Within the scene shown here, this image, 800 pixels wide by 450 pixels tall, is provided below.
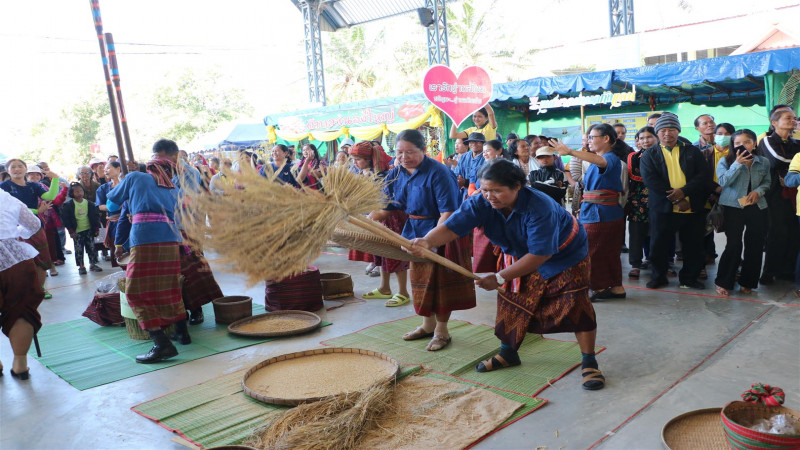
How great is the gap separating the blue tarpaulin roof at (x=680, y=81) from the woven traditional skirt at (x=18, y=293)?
29.0 ft

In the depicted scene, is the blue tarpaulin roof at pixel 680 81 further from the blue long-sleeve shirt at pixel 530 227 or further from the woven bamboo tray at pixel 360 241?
the woven bamboo tray at pixel 360 241

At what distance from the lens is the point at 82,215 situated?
7.57 metres

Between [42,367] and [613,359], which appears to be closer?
[613,359]

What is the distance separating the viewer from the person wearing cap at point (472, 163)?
19.9 feet

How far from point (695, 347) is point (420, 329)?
5.99ft

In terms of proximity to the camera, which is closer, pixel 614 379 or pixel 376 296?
pixel 614 379

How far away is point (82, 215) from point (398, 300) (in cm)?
498

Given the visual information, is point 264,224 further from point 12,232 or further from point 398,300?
point 398,300

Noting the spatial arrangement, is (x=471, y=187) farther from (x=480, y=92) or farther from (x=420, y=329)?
(x=480, y=92)

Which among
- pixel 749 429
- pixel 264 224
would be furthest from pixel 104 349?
pixel 749 429

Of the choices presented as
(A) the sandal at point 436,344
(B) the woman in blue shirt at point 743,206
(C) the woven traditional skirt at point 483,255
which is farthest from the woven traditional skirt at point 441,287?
(B) the woman in blue shirt at point 743,206

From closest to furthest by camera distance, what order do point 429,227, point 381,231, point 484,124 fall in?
point 381,231, point 429,227, point 484,124

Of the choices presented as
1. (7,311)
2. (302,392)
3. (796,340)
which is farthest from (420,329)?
(7,311)

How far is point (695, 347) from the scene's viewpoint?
3.67 metres
